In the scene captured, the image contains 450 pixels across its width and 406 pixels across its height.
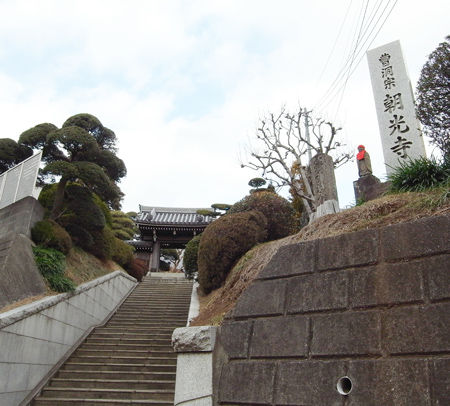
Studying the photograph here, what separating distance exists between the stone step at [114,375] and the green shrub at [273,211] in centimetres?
497

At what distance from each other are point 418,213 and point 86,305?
8.84m

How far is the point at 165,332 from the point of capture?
9.62 metres

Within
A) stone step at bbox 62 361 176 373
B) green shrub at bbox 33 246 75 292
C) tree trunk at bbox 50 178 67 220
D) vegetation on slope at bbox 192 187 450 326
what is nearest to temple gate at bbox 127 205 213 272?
tree trunk at bbox 50 178 67 220

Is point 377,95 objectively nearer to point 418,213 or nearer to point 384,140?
point 384,140

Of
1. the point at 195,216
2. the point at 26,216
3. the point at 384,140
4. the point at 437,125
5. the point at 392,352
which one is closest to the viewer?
the point at 392,352

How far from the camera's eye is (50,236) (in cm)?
1010

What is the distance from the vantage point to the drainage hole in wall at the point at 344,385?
8.67 ft

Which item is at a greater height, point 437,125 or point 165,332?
point 437,125

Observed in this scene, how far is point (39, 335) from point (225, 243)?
4.44 m

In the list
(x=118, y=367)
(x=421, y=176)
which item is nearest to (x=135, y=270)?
(x=118, y=367)

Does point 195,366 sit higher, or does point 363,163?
point 363,163

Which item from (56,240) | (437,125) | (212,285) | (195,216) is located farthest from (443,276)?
(195,216)

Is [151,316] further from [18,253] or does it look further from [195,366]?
[195,366]

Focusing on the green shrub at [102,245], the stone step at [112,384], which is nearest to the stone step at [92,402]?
the stone step at [112,384]
